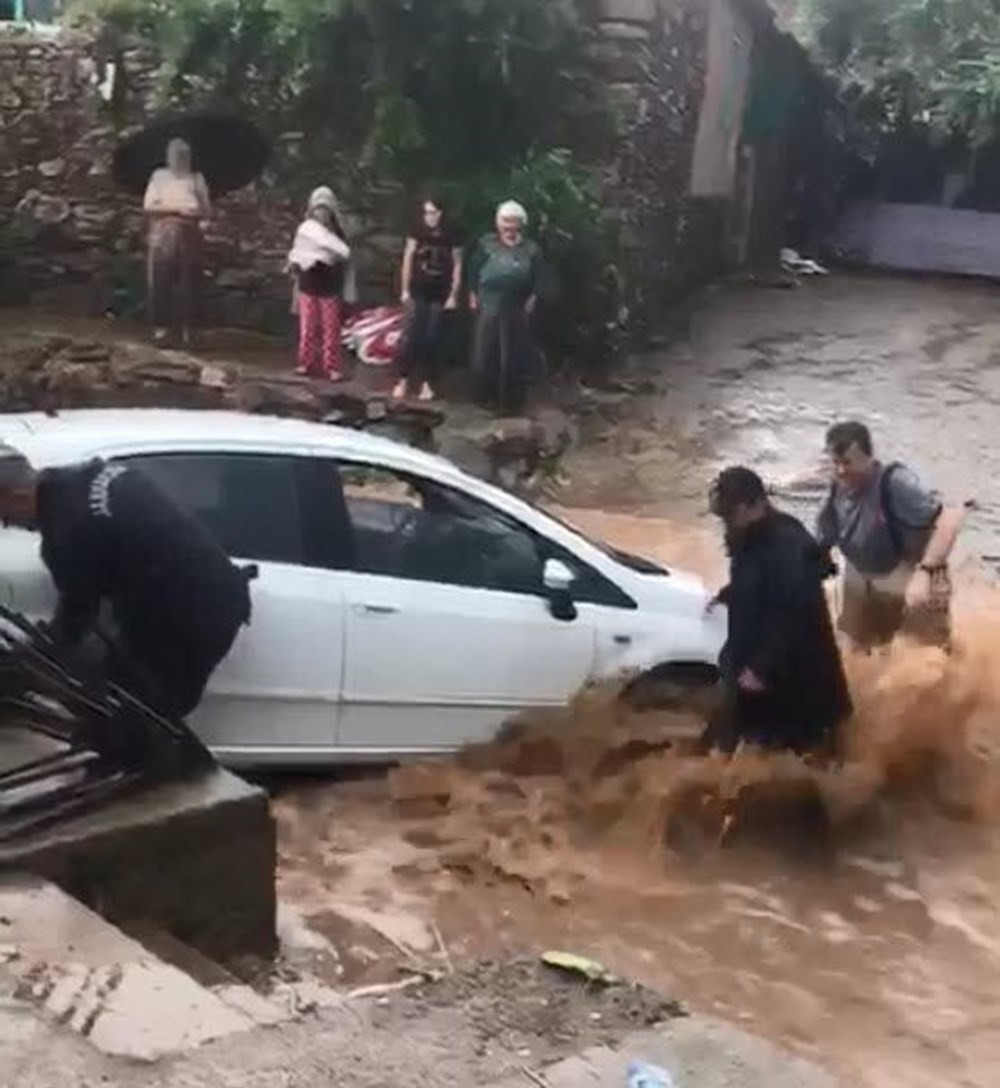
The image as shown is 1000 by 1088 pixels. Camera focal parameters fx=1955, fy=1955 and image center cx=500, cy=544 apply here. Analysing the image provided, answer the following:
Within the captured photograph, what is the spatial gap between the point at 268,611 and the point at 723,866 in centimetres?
198

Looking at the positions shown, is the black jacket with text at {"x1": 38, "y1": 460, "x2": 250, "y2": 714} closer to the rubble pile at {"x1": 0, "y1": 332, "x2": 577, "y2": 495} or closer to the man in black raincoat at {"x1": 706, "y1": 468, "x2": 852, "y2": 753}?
the man in black raincoat at {"x1": 706, "y1": 468, "x2": 852, "y2": 753}

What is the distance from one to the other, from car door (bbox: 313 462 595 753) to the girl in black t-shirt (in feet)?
27.6

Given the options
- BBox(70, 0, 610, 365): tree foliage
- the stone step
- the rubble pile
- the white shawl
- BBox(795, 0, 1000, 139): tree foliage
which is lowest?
the rubble pile

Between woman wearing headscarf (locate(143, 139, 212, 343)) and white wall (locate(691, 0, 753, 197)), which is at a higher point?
white wall (locate(691, 0, 753, 197))

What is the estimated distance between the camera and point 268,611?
7.29 meters

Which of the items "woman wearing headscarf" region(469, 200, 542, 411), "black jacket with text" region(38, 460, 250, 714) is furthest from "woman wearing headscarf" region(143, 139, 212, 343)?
"black jacket with text" region(38, 460, 250, 714)

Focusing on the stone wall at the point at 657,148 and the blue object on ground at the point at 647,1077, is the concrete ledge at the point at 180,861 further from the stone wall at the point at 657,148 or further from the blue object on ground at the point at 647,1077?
the stone wall at the point at 657,148

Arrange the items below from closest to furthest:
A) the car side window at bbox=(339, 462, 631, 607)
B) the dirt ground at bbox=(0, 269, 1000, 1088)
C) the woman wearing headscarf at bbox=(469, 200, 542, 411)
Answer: the dirt ground at bbox=(0, 269, 1000, 1088)
the car side window at bbox=(339, 462, 631, 607)
the woman wearing headscarf at bbox=(469, 200, 542, 411)

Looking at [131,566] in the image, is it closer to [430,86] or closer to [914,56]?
[430,86]

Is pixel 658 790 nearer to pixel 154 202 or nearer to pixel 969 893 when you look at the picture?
pixel 969 893

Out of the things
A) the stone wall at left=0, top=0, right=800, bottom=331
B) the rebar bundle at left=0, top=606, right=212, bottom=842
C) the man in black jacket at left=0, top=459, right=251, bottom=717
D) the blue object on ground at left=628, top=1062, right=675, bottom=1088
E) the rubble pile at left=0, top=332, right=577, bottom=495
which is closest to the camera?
the blue object on ground at left=628, top=1062, right=675, bottom=1088

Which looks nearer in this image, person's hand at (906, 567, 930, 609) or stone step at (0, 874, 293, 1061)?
stone step at (0, 874, 293, 1061)

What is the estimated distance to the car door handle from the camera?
7.45 meters

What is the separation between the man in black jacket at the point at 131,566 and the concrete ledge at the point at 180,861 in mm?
1080
